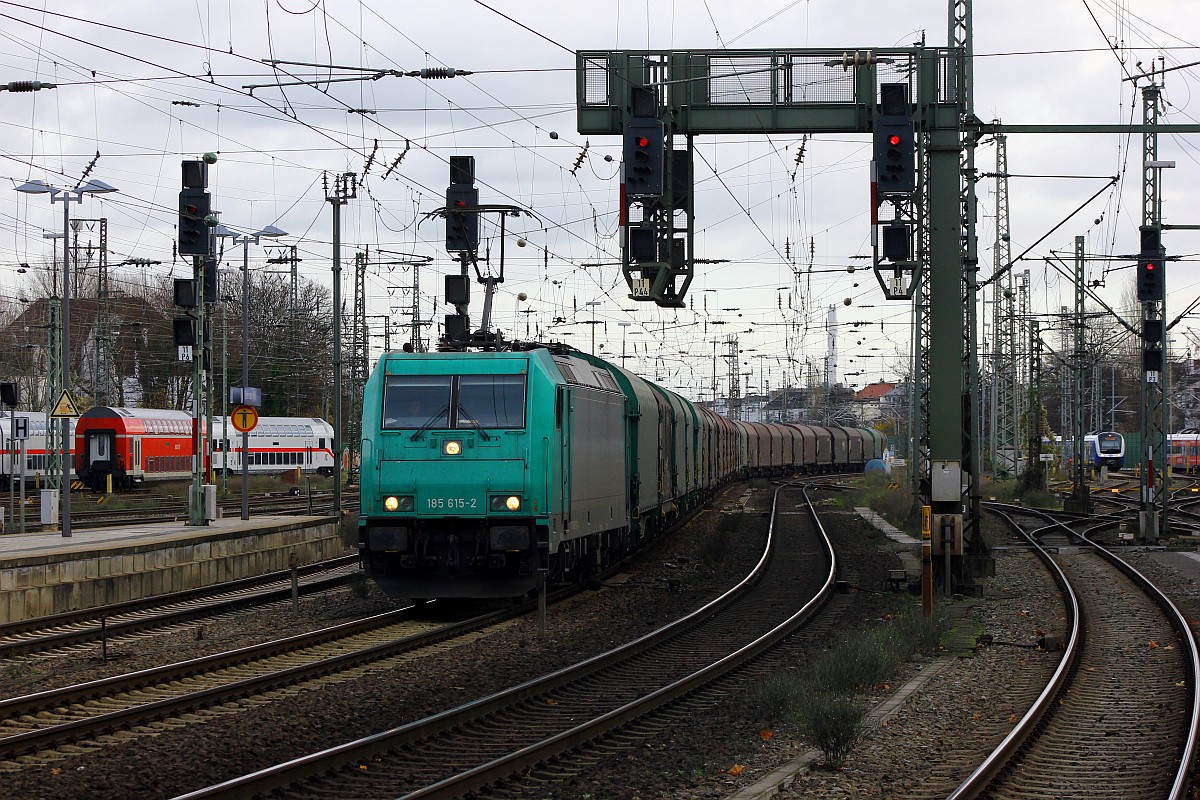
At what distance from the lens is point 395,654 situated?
570 inches

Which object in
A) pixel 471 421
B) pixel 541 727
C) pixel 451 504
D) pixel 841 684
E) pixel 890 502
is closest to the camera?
pixel 541 727

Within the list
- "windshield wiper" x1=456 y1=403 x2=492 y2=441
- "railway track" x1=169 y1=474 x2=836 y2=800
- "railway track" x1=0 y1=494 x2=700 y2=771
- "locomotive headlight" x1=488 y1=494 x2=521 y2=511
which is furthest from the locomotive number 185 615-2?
"railway track" x1=169 y1=474 x2=836 y2=800

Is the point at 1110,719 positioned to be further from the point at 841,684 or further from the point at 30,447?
the point at 30,447

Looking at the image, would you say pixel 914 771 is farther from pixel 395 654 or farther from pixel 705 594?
pixel 705 594

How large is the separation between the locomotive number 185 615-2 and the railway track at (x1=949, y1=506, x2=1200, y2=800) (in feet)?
23.7

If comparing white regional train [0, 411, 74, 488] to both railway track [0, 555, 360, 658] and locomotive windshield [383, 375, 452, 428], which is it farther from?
locomotive windshield [383, 375, 452, 428]

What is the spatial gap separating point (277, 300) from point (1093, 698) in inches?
2660

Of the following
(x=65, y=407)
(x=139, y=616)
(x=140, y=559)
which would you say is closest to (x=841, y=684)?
(x=139, y=616)

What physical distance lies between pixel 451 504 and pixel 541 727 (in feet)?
20.2

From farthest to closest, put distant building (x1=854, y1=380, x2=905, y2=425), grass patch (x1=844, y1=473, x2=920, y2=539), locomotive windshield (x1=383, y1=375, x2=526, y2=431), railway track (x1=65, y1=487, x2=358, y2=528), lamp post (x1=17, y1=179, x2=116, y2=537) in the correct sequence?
1. distant building (x1=854, y1=380, x2=905, y2=425)
2. grass patch (x1=844, y1=473, x2=920, y2=539)
3. railway track (x1=65, y1=487, x2=358, y2=528)
4. lamp post (x1=17, y1=179, x2=116, y2=537)
5. locomotive windshield (x1=383, y1=375, x2=526, y2=431)

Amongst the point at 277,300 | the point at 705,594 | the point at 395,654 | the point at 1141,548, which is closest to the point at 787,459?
the point at 277,300

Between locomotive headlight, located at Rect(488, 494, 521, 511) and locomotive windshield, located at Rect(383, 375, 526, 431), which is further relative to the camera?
locomotive windshield, located at Rect(383, 375, 526, 431)

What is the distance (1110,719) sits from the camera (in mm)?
11570

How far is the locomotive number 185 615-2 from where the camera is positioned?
16.6 m
